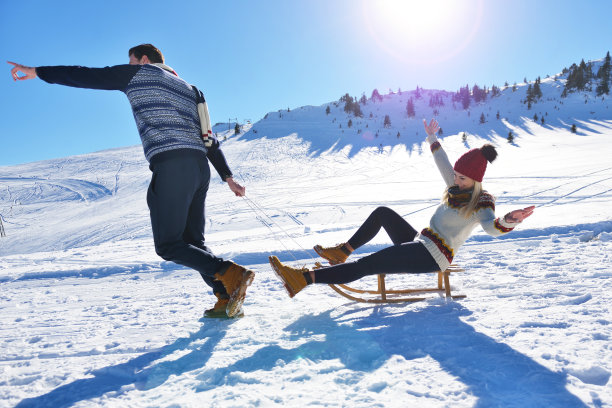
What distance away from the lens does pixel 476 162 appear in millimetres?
2506

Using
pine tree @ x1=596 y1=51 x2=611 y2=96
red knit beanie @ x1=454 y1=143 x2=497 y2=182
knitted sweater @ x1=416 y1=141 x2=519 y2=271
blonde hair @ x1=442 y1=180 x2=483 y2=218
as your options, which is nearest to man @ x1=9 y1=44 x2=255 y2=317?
knitted sweater @ x1=416 y1=141 x2=519 y2=271

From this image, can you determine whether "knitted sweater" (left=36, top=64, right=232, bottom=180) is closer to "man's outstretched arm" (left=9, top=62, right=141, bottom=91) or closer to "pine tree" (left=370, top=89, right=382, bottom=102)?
"man's outstretched arm" (left=9, top=62, right=141, bottom=91)

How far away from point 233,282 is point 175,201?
75 cm

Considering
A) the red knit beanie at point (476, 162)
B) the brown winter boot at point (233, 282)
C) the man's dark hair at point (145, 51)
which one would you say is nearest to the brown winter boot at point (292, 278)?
the brown winter boot at point (233, 282)

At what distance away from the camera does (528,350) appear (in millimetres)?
1803

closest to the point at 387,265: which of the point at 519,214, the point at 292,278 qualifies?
the point at 292,278

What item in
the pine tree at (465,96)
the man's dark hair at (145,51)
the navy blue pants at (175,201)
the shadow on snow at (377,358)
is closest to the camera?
the shadow on snow at (377,358)

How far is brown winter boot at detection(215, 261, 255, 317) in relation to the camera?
8.28 feet

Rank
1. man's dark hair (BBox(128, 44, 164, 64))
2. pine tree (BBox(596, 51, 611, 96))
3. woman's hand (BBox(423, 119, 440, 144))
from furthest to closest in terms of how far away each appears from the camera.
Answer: pine tree (BBox(596, 51, 611, 96)) → woman's hand (BBox(423, 119, 440, 144)) → man's dark hair (BBox(128, 44, 164, 64))

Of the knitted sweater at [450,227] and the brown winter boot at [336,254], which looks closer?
the knitted sweater at [450,227]

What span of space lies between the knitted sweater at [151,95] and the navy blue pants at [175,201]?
0.08 meters

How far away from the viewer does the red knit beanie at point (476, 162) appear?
2.51 m

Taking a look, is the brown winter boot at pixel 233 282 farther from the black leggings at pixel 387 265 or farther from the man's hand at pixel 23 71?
the man's hand at pixel 23 71

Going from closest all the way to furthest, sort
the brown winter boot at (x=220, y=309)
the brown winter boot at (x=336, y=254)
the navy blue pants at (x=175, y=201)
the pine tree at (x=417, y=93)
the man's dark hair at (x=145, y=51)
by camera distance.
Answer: the navy blue pants at (x=175, y=201) < the man's dark hair at (x=145, y=51) < the brown winter boot at (x=220, y=309) < the brown winter boot at (x=336, y=254) < the pine tree at (x=417, y=93)
